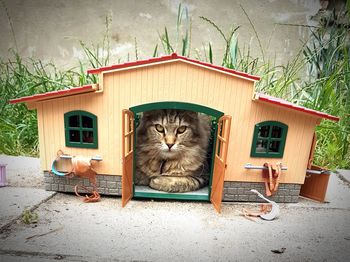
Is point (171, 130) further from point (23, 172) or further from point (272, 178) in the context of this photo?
point (23, 172)

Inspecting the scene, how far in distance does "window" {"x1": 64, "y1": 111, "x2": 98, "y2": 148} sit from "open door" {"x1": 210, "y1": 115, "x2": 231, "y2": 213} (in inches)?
35.2

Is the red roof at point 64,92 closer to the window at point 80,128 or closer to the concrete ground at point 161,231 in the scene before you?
the window at point 80,128

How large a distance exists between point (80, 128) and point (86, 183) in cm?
44

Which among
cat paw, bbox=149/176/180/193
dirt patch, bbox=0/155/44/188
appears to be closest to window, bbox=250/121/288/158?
cat paw, bbox=149/176/180/193

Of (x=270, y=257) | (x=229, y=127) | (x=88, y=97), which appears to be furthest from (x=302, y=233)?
(x=88, y=97)

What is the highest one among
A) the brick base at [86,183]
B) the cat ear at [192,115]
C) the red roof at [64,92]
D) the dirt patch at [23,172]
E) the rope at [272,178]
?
the red roof at [64,92]

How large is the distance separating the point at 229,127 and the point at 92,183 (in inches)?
43.7

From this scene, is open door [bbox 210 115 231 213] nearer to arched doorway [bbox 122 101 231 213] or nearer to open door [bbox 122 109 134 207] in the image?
arched doorway [bbox 122 101 231 213]

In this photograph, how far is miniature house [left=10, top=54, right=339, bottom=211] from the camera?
1.89 meters

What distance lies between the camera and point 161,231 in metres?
1.71

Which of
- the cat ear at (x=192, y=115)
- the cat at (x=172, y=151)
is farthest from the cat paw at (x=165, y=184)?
the cat ear at (x=192, y=115)

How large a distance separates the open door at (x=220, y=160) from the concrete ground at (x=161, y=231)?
0.11 meters

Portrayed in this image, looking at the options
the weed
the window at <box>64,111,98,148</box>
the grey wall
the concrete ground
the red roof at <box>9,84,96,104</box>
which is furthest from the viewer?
the grey wall

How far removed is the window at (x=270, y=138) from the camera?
197 centimetres
